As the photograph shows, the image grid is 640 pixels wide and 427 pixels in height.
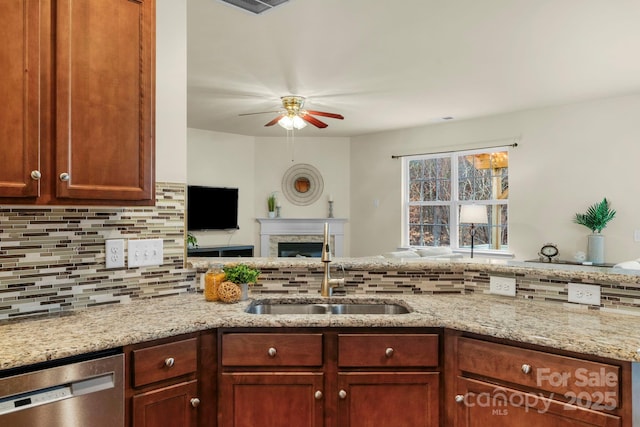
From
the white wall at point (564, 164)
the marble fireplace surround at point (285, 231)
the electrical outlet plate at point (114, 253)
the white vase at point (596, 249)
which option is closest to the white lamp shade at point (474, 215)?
the white wall at point (564, 164)

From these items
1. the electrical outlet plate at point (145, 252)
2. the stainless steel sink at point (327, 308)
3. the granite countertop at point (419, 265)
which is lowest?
the stainless steel sink at point (327, 308)

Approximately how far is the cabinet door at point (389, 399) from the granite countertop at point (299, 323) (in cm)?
21

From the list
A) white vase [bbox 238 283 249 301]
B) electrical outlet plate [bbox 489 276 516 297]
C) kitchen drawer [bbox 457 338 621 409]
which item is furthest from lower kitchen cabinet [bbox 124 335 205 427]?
electrical outlet plate [bbox 489 276 516 297]

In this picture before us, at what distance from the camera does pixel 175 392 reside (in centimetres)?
174

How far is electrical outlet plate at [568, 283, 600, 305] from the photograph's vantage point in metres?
1.99

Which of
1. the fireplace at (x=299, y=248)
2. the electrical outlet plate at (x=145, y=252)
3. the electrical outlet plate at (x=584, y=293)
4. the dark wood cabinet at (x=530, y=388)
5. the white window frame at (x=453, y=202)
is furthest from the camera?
the fireplace at (x=299, y=248)

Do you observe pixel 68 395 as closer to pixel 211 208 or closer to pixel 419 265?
pixel 419 265

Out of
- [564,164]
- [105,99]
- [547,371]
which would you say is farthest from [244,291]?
[564,164]

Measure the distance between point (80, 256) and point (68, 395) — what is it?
719 millimetres

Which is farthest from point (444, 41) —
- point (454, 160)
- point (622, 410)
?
point (454, 160)

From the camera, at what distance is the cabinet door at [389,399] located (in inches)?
72.6

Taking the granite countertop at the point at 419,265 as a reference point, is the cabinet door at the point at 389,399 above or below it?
below

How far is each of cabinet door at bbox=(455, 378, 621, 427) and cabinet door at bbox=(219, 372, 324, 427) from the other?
1.83 feet

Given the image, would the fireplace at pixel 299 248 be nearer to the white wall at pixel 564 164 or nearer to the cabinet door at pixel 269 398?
the white wall at pixel 564 164
